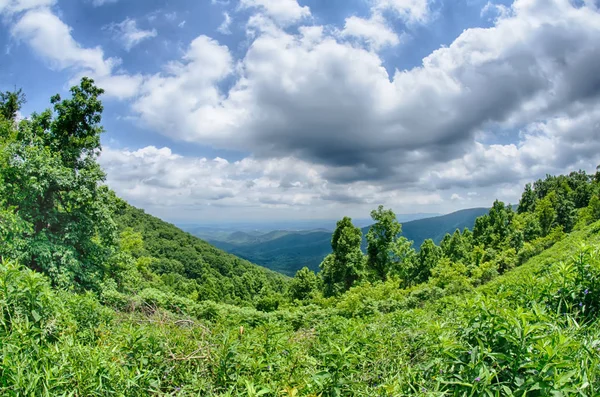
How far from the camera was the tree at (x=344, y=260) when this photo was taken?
26266 millimetres

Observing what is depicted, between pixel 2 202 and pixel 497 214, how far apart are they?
4132 cm

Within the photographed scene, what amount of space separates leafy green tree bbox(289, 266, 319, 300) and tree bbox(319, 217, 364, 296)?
1264 mm

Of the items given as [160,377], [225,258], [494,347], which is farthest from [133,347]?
[225,258]

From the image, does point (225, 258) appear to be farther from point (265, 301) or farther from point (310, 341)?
point (310, 341)

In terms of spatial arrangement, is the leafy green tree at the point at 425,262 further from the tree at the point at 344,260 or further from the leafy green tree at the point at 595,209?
the leafy green tree at the point at 595,209

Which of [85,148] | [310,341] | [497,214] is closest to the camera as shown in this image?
[310,341]

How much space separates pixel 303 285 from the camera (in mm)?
28688

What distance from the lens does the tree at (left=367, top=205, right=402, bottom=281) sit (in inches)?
1065

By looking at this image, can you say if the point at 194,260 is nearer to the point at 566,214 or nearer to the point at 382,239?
the point at 382,239

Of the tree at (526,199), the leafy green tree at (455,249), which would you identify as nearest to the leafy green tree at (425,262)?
the leafy green tree at (455,249)

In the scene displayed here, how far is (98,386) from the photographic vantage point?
2.38m

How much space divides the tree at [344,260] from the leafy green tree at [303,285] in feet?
4.15

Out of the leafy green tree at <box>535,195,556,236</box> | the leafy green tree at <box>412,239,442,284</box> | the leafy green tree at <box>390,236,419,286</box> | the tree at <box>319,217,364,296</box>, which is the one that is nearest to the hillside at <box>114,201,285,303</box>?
the tree at <box>319,217,364,296</box>

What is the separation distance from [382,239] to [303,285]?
867cm
